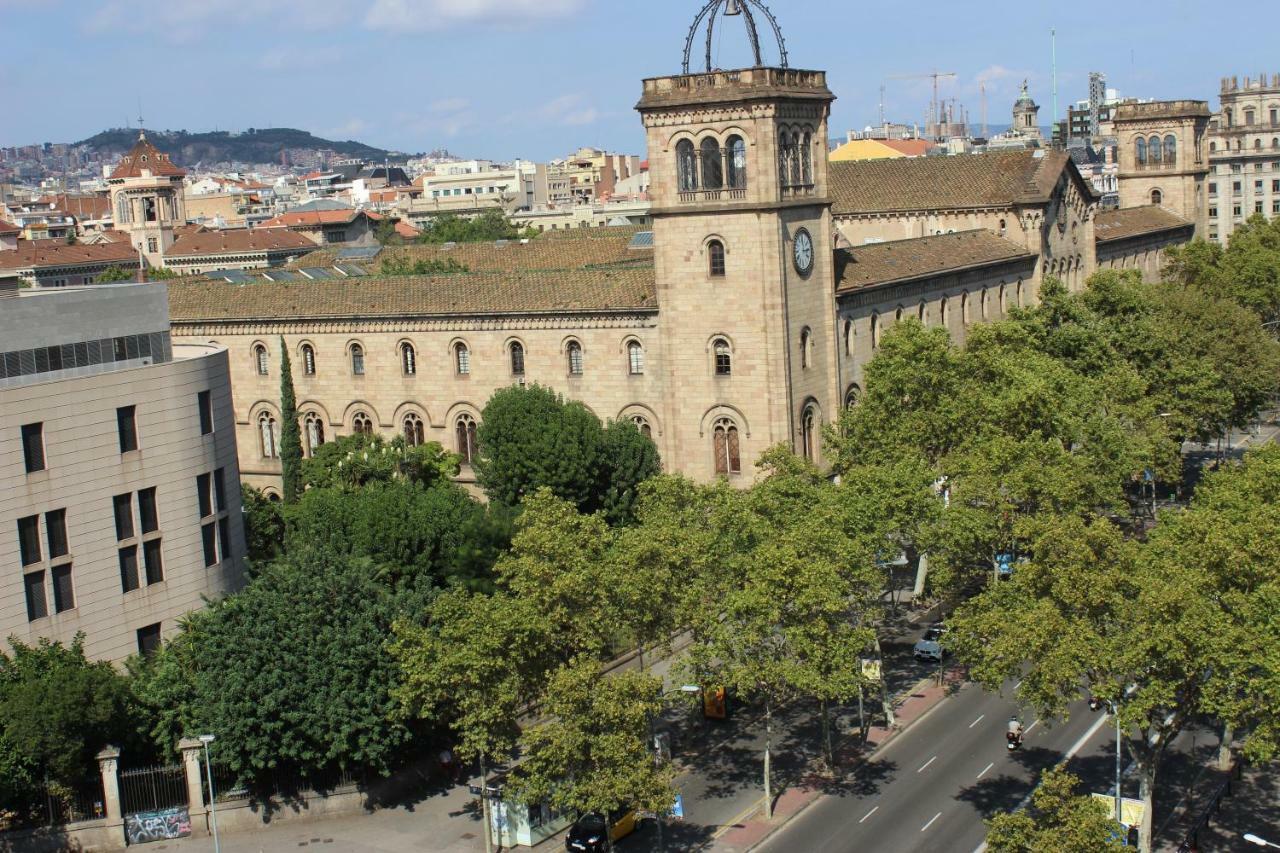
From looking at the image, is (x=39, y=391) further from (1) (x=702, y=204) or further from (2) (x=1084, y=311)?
(2) (x=1084, y=311)

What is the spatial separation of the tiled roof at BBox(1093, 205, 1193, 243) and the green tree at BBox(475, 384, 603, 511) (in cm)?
5389

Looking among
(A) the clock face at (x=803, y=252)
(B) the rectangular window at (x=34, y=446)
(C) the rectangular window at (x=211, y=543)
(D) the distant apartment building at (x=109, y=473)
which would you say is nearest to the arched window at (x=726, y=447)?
(A) the clock face at (x=803, y=252)

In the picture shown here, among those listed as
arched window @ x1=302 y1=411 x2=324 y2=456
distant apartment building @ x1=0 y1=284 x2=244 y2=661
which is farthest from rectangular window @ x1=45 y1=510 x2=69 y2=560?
arched window @ x1=302 y1=411 x2=324 y2=456

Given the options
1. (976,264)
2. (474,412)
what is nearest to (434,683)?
(474,412)

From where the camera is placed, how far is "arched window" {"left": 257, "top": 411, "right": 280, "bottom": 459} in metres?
92.9

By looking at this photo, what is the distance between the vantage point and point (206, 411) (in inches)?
2322

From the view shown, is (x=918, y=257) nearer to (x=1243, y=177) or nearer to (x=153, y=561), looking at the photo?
(x=153, y=561)

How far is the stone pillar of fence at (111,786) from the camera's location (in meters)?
50.1

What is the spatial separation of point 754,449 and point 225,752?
33763mm

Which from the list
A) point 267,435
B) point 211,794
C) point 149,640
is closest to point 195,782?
point 211,794

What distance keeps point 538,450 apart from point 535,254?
111ft

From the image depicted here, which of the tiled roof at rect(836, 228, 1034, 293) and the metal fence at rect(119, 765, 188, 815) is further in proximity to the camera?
the tiled roof at rect(836, 228, 1034, 293)

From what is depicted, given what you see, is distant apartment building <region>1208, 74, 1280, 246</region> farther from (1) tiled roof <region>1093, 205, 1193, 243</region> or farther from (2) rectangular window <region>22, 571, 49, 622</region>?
(2) rectangular window <region>22, 571, 49, 622</region>

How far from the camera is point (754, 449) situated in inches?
3039
